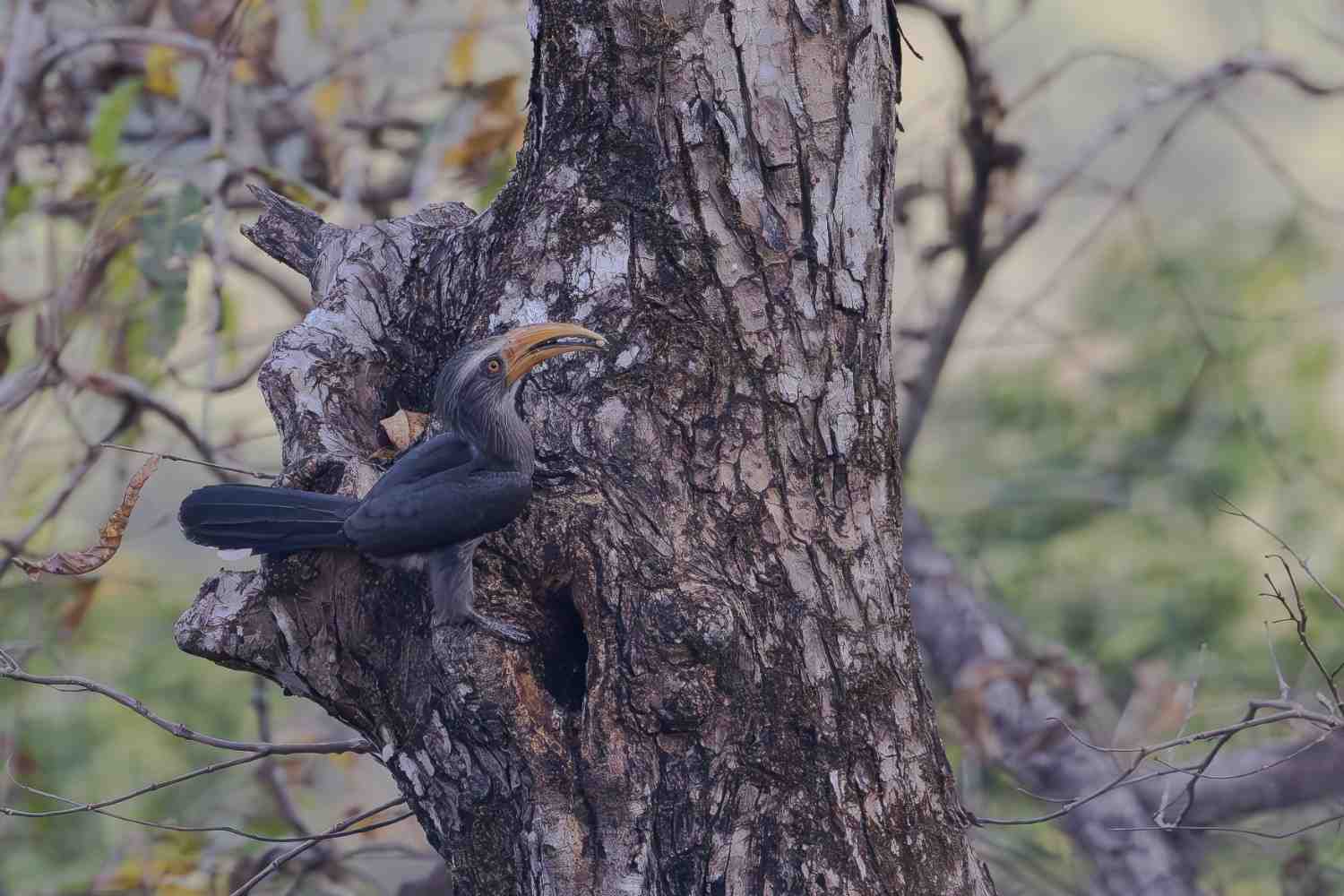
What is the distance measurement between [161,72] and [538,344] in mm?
2959

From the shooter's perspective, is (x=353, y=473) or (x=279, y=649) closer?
(x=279, y=649)

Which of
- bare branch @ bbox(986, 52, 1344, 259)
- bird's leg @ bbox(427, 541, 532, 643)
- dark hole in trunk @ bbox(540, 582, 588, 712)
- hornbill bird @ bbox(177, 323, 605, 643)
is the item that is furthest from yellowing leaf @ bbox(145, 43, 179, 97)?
dark hole in trunk @ bbox(540, 582, 588, 712)

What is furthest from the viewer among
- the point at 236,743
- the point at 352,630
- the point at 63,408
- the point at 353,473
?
the point at 63,408

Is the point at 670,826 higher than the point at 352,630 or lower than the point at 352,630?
lower

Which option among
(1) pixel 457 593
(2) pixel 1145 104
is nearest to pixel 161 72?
(1) pixel 457 593

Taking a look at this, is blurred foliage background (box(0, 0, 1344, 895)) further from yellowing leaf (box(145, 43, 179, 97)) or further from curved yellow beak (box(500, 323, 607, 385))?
curved yellow beak (box(500, 323, 607, 385))

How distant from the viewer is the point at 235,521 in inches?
89.4

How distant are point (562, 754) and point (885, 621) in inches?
24.5

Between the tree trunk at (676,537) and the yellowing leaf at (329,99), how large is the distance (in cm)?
286

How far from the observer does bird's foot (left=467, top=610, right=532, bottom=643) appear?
2.07 m

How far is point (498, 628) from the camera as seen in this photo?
208cm

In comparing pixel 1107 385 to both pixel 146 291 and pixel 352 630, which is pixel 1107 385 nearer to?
pixel 146 291

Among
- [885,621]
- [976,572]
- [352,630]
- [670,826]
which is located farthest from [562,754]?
[976,572]

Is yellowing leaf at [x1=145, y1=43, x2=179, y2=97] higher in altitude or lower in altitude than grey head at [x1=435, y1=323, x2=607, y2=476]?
higher
